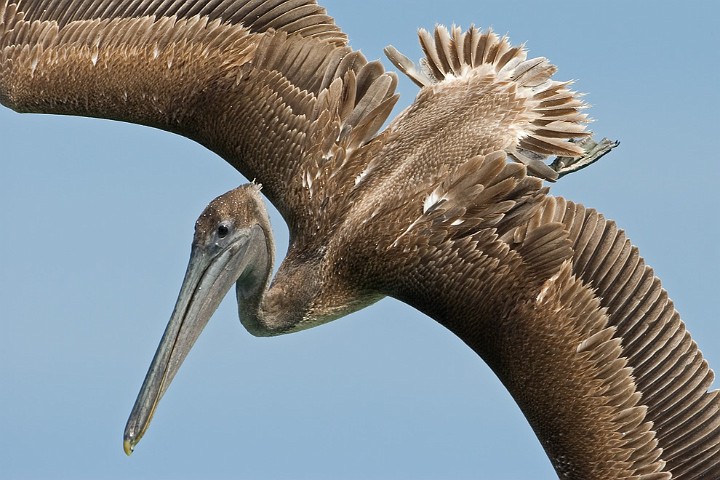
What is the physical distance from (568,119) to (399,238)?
173 centimetres

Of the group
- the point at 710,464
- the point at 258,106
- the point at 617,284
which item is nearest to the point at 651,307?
the point at 617,284

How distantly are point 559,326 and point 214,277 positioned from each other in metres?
2.37

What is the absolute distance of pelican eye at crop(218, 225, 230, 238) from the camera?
35.6 ft

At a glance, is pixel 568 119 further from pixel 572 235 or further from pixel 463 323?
pixel 463 323

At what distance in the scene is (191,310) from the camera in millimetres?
10719

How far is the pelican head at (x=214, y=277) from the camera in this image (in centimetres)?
1055

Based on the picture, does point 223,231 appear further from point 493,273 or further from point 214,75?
point 493,273

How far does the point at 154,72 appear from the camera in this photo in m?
12.0

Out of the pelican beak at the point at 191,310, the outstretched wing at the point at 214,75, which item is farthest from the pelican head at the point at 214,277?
the outstretched wing at the point at 214,75

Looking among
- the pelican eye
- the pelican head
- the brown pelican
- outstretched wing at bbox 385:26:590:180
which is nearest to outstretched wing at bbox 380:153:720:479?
the brown pelican

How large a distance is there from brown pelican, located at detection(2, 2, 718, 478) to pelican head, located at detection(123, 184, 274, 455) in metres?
0.01

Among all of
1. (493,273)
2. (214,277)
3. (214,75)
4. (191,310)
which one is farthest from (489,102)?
(191,310)

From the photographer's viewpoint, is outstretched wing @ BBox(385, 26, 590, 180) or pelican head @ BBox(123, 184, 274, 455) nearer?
pelican head @ BBox(123, 184, 274, 455)

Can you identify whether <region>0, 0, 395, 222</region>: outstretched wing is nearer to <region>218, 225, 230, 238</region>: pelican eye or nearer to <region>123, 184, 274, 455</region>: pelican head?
<region>123, 184, 274, 455</region>: pelican head
